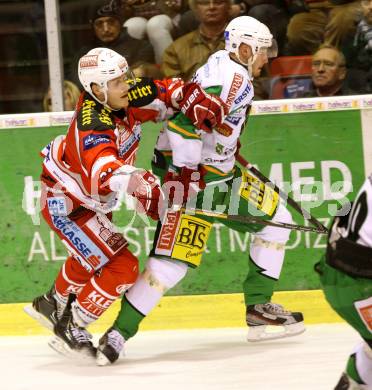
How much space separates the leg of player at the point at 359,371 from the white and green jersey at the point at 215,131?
161 centimetres

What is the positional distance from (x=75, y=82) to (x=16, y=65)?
36 cm

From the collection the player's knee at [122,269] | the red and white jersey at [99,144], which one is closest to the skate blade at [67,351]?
the player's knee at [122,269]

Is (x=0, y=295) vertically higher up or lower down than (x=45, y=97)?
lower down

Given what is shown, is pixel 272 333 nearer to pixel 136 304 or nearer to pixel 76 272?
pixel 136 304

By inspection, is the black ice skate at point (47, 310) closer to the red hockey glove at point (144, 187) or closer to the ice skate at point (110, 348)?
the ice skate at point (110, 348)

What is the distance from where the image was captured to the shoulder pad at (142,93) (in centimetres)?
498

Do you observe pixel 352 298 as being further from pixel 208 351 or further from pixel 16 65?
pixel 16 65

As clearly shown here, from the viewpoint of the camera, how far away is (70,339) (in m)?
4.94

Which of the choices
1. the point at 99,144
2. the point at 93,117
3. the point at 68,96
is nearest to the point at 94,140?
the point at 99,144

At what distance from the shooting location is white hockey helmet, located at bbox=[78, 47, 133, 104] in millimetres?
4723

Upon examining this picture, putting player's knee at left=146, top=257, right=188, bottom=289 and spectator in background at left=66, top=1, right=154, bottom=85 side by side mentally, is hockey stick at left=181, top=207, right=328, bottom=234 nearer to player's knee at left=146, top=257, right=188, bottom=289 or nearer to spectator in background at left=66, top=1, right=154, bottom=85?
player's knee at left=146, top=257, right=188, bottom=289

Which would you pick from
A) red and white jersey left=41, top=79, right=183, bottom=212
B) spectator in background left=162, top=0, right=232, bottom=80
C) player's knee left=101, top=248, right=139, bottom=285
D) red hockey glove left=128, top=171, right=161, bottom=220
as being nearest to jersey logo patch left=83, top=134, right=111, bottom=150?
red and white jersey left=41, top=79, right=183, bottom=212

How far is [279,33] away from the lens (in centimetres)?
584

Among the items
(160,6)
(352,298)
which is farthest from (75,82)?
(352,298)
